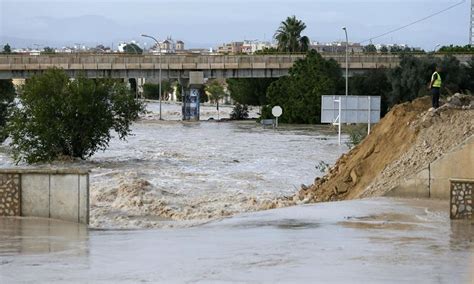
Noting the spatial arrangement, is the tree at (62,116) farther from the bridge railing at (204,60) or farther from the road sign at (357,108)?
the bridge railing at (204,60)

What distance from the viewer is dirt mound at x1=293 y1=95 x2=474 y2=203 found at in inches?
826

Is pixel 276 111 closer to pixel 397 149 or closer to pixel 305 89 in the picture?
pixel 305 89

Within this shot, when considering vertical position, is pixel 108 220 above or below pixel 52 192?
below

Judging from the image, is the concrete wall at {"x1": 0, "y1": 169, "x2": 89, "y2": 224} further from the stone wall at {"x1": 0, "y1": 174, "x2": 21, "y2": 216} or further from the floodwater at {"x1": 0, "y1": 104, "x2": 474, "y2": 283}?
the floodwater at {"x1": 0, "y1": 104, "x2": 474, "y2": 283}

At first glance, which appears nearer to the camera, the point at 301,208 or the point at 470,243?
the point at 470,243

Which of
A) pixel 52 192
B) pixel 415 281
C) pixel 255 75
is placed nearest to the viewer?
pixel 415 281

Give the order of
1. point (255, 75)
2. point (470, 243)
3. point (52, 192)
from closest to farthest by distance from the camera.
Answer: point (470, 243), point (52, 192), point (255, 75)

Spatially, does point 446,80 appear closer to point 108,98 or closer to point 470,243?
point 108,98

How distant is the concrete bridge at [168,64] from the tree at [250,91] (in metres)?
16.4

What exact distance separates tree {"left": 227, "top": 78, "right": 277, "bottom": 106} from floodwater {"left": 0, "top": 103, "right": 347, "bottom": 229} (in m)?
36.3

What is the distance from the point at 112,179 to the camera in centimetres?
3328

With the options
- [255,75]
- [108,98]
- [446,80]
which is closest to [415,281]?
[108,98]

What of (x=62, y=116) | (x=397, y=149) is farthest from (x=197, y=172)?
(x=397, y=149)

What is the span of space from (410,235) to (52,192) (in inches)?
253
